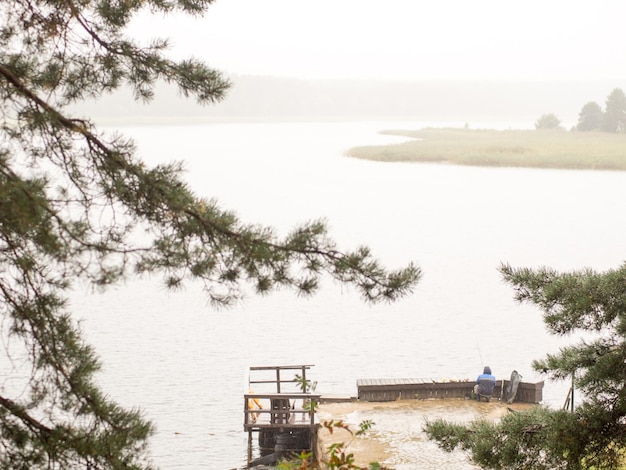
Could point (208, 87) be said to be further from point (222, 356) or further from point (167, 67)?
point (222, 356)

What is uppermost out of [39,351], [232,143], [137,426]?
[232,143]

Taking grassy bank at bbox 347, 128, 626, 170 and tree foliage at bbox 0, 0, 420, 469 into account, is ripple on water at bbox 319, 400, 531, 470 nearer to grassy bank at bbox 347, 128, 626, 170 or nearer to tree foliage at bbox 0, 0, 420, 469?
tree foliage at bbox 0, 0, 420, 469

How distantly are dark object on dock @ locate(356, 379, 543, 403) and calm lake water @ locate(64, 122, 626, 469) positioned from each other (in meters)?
2.74

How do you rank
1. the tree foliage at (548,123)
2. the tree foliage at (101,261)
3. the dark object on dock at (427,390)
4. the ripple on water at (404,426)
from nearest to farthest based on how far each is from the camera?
1. the tree foliage at (101,261)
2. the ripple on water at (404,426)
3. the dark object on dock at (427,390)
4. the tree foliage at (548,123)

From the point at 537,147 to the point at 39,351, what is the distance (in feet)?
263

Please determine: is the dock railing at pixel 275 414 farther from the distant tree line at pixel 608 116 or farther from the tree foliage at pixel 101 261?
the distant tree line at pixel 608 116

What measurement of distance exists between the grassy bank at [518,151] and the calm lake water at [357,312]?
1.99m

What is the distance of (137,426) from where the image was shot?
808 centimetres

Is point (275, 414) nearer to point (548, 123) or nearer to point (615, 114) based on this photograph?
point (615, 114)

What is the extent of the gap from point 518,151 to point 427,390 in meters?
60.0

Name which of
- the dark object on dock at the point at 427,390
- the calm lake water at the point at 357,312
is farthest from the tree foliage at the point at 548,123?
the dark object on dock at the point at 427,390

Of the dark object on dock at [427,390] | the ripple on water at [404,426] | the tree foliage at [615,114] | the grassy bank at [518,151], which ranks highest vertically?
the tree foliage at [615,114]

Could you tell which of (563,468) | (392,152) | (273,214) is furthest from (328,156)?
(563,468)

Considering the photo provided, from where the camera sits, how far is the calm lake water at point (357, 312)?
90.6 feet
